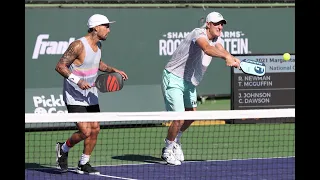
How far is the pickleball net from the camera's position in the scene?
406 inches

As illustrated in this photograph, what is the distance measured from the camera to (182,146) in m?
14.6

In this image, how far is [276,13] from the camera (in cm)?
1978

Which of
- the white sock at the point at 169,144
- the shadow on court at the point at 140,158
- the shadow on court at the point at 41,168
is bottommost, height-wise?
the shadow on court at the point at 41,168

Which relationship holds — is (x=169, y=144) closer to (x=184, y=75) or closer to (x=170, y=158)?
(x=170, y=158)

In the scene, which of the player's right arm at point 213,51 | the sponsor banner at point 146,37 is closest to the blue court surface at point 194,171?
the player's right arm at point 213,51

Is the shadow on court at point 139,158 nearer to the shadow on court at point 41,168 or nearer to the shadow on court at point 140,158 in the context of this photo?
the shadow on court at point 140,158

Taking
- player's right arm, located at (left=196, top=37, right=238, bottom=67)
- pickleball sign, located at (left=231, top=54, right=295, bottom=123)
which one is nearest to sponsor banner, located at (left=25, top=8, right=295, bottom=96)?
pickleball sign, located at (left=231, top=54, right=295, bottom=123)

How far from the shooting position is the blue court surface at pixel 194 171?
11570mm

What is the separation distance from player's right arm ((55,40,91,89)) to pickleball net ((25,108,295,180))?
0.59 metres

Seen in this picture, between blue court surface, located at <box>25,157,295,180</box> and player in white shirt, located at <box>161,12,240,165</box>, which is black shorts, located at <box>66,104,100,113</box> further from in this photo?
player in white shirt, located at <box>161,12,240,165</box>

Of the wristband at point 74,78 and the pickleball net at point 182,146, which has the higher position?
the wristband at point 74,78

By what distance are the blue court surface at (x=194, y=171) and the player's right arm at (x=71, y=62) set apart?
1.15 m
